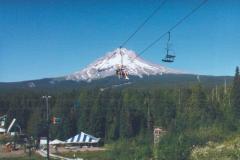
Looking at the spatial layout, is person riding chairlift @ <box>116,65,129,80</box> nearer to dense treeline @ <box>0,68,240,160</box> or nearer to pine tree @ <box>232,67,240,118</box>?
dense treeline @ <box>0,68,240,160</box>

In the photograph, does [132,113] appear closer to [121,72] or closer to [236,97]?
[236,97]

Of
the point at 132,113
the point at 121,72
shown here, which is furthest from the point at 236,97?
the point at 121,72

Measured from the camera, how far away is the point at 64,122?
8212 cm

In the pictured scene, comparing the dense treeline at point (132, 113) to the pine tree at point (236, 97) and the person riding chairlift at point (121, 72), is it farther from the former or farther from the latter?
the person riding chairlift at point (121, 72)

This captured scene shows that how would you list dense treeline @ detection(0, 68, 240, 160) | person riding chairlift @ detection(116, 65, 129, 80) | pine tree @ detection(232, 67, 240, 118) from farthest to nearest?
1. dense treeline @ detection(0, 68, 240, 160)
2. pine tree @ detection(232, 67, 240, 118)
3. person riding chairlift @ detection(116, 65, 129, 80)

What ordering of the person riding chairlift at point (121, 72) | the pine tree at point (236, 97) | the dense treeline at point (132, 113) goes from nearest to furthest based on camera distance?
the person riding chairlift at point (121, 72), the pine tree at point (236, 97), the dense treeline at point (132, 113)

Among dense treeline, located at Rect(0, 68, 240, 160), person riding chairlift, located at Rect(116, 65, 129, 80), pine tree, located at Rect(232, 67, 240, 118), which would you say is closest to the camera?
person riding chairlift, located at Rect(116, 65, 129, 80)

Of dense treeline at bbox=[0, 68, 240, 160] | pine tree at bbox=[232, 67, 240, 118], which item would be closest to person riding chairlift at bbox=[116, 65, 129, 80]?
dense treeline at bbox=[0, 68, 240, 160]

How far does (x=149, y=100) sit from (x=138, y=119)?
5.85 m

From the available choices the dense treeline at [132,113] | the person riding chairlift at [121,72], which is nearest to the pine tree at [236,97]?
the dense treeline at [132,113]

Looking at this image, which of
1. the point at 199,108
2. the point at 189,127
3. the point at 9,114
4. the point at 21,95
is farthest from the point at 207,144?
the point at 21,95

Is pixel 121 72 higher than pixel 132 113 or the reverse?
higher

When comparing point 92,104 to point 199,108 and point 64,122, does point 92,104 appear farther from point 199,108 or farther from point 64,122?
point 199,108

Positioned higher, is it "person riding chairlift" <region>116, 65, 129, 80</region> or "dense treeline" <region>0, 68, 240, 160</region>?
"person riding chairlift" <region>116, 65, 129, 80</region>
